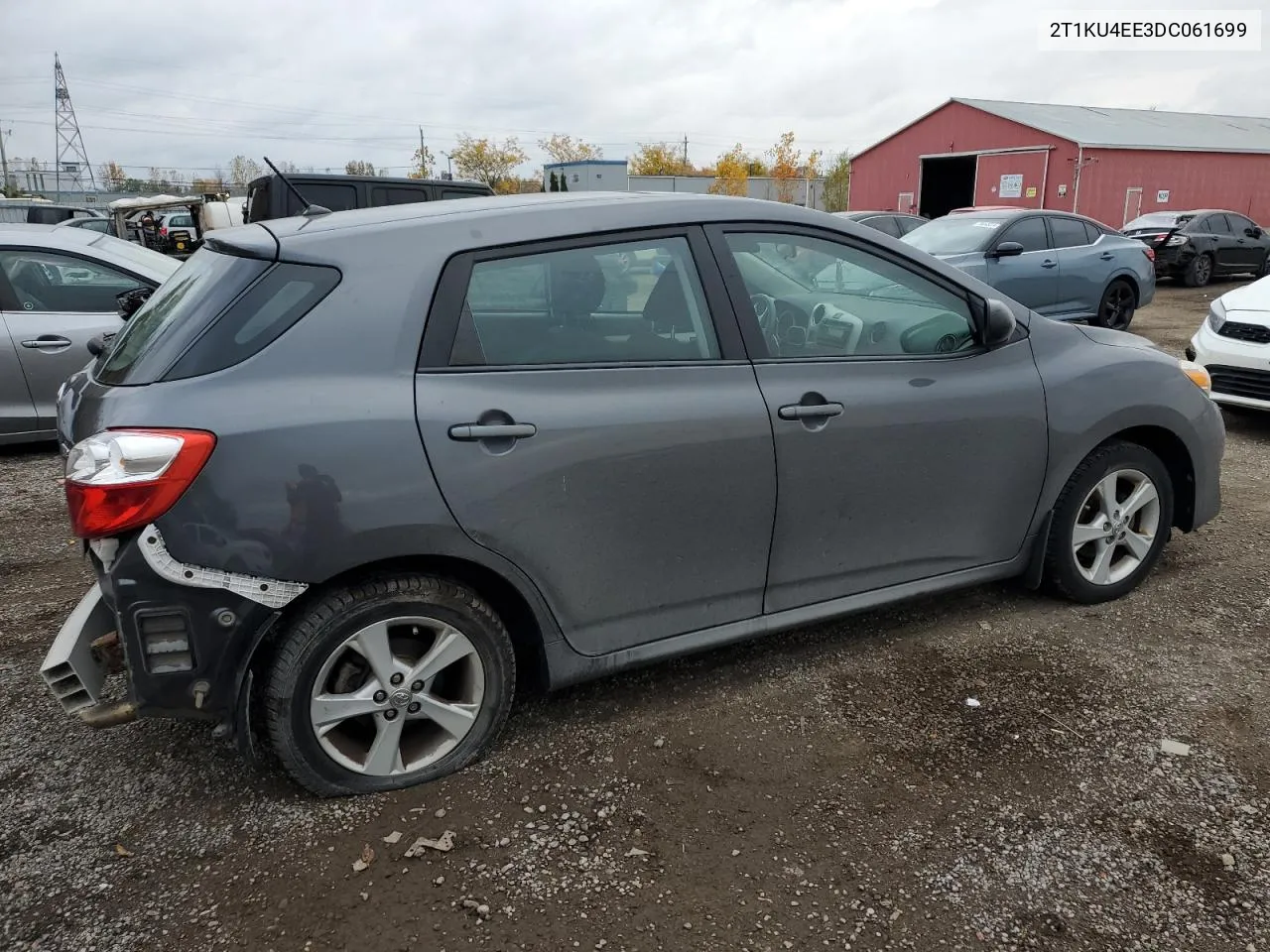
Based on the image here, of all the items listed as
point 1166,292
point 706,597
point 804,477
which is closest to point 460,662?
point 706,597

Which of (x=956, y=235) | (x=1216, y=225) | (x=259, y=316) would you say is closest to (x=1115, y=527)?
(x=259, y=316)

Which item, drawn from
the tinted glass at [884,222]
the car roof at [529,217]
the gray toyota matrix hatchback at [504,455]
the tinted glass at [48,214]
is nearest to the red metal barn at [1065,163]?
the tinted glass at [884,222]

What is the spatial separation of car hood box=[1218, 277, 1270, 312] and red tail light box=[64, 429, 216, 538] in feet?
24.0

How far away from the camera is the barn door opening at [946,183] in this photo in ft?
107

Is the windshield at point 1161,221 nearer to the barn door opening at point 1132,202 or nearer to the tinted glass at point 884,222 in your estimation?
the tinted glass at point 884,222

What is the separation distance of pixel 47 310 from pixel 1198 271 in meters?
19.5

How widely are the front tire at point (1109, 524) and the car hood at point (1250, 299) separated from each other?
3.91 m

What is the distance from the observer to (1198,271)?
17.9 m

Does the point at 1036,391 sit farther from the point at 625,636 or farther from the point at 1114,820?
the point at 625,636

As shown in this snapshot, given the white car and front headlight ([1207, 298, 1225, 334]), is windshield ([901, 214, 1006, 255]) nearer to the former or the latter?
front headlight ([1207, 298, 1225, 334])

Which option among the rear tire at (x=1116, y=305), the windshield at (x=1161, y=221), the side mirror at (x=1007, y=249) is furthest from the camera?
the windshield at (x=1161, y=221)

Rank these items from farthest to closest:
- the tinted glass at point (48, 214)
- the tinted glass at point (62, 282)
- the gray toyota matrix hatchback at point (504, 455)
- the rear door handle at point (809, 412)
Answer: the tinted glass at point (48, 214) → the tinted glass at point (62, 282) → the rear door handle at point (809, 412) → the gray toyota matrix hatchback at point (504, 455)

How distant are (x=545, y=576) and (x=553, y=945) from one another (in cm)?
97

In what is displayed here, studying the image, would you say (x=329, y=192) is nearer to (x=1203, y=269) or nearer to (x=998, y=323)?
(x=998, y=323)
